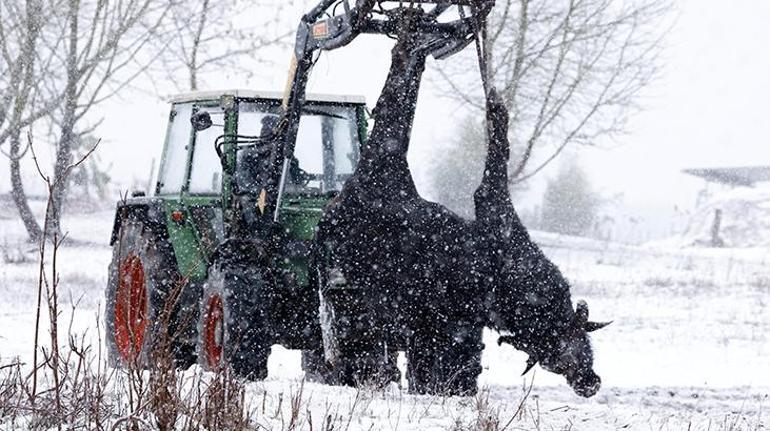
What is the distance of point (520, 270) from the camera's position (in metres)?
6.21

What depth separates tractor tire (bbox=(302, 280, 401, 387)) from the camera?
5902mm

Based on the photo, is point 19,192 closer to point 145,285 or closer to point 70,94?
point 70,94

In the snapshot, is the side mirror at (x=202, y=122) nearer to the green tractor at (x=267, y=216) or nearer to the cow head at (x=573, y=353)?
the green tractor at (x=267, y=216)

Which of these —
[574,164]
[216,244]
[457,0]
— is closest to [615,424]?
[457,0]

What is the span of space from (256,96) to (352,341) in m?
2.08

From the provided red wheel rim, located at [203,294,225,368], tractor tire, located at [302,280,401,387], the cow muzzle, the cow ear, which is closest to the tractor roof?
red wheel rim, located at [203,294,225,368]

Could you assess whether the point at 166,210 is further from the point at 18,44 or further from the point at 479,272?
the point at 18,44

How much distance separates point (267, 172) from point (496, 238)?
1.62 meters

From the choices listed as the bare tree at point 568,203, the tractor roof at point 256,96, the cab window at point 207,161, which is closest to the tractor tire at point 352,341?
the cab window at point 207,161

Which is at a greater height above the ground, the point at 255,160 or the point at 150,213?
the point at 255,160

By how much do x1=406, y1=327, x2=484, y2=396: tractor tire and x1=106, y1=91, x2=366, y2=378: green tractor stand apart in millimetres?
857

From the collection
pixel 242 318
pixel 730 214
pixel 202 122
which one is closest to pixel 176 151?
pixel 202 122

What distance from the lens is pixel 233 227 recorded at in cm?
680

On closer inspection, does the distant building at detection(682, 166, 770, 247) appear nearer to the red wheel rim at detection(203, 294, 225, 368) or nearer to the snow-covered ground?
the snow-covered ground
